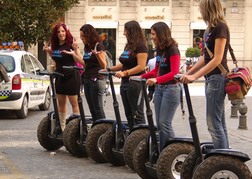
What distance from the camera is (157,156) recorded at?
7352 mm

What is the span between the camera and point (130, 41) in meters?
8.38

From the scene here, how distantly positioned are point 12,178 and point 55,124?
207 cm

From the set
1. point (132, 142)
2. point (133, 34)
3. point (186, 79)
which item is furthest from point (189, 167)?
point (133, 34)

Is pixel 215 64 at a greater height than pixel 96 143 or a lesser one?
greater

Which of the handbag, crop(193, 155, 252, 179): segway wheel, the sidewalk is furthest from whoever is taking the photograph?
the sidewalk

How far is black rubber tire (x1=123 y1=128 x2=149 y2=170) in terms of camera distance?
7.88m

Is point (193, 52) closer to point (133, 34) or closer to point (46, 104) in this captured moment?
point (46, 104)

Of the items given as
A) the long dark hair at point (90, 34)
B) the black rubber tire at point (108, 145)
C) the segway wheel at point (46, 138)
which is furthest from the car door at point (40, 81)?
the black rubber tire at point (108, 145)

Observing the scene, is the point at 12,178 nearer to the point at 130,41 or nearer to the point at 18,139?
the point at 130,41

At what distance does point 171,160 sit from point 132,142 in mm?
1010

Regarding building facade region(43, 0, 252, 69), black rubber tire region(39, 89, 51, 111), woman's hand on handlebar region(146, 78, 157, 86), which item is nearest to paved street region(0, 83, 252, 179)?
woman's hand on handlebar region(146, 78, 157, 86)

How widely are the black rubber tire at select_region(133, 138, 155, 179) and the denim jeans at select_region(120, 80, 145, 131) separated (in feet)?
3.62

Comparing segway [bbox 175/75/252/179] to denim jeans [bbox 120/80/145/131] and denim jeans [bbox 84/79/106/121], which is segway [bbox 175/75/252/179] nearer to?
denim jeans [bbox 120/80/145/131]

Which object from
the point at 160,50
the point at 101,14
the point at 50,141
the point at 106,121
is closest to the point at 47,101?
the point at 50,141
